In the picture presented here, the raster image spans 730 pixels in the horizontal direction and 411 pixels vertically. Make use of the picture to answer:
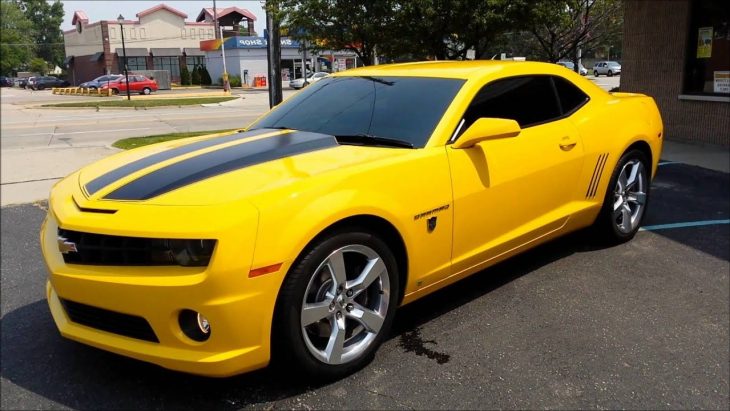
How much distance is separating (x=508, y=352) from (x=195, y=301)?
67.7 inches

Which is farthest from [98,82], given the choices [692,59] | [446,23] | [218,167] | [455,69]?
[218,167]

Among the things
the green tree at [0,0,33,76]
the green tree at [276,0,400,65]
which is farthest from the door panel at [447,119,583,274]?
the green tree at [276,0,400,65]

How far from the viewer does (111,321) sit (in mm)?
2592

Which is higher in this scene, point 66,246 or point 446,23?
point 446,23

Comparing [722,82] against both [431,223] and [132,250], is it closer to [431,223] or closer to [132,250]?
[431,223]

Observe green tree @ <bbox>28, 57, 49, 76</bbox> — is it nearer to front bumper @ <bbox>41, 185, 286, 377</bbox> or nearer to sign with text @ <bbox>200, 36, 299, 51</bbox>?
front bumper @ <bbox>41, 185, 286, 377</bbox>

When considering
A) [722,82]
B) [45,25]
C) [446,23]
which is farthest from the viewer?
[446,23]

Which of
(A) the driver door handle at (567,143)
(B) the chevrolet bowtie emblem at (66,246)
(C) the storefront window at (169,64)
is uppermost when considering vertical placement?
(C) the storefront window at (169,64)

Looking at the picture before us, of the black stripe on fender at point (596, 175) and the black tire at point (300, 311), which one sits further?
the black stripe on fender at point (596, 175)

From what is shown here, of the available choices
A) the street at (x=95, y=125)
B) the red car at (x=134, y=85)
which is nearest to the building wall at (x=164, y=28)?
the red car at (x=134, y=85)

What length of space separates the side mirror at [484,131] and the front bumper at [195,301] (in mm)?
1395

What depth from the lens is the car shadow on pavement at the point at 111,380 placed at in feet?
8.82

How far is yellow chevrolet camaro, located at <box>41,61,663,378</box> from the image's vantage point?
245 cm

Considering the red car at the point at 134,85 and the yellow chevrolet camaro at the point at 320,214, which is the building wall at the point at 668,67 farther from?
the red car at the point at 134,85
